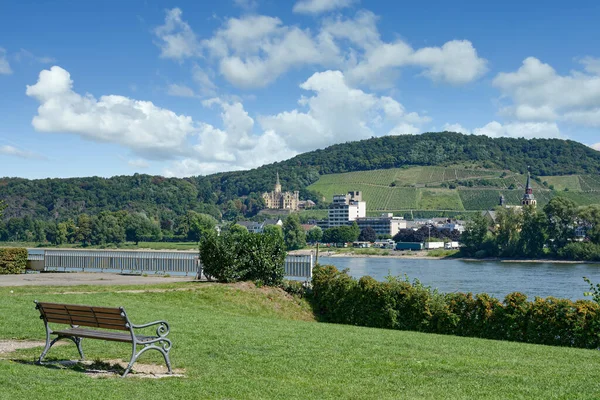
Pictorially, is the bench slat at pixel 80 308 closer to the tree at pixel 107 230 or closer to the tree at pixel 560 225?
the tree at pixel 560 225

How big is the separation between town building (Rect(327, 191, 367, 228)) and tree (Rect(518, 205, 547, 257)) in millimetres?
87241

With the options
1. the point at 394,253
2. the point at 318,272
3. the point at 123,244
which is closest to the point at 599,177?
the point at 394,253

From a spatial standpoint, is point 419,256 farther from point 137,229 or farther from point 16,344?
point 16,344

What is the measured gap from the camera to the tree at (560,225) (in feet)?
293

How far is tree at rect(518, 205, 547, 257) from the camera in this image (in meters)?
89.2

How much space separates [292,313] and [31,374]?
12.4 m

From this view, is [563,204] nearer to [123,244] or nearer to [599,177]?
[123,244]

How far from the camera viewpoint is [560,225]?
8981 centimetres

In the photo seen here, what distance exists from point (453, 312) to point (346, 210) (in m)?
166

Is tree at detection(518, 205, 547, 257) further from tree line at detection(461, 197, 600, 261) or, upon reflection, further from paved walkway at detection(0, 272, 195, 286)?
paved walkway at detection(0, 272, 195, 286)

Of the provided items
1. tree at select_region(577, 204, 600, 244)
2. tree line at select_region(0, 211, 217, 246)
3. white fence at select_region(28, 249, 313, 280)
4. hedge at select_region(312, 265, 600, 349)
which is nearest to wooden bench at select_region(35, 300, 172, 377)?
hedge at select_region(312, 265, 600, 349)

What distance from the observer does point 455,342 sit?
12.5 m

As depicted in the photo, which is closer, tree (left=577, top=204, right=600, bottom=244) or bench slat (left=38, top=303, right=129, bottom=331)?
bench slat (left=38, top=303, right=129, bottom=331)

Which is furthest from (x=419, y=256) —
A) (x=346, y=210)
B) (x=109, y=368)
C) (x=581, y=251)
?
(x=109, y=368)
